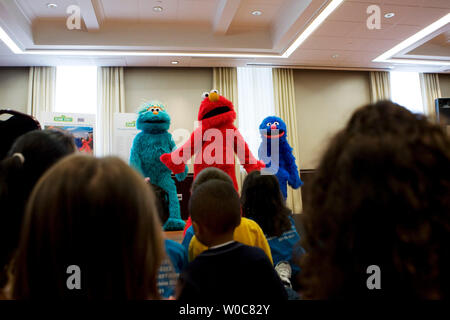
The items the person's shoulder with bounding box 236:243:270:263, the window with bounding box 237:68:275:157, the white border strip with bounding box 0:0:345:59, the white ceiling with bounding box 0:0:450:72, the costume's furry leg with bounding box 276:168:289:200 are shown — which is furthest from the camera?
the window with bounding box 237:68:275:157

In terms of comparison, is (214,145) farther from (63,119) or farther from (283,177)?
(63,119)

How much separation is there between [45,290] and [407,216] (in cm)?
61

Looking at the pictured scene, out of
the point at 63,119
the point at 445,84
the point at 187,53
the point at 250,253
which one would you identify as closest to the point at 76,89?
the point at 63,119

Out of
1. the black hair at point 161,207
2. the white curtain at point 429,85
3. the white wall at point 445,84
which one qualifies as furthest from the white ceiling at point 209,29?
the black hair at point 161,207

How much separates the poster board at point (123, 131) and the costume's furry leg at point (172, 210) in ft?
6.60

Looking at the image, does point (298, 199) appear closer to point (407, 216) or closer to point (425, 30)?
point (425, 30)

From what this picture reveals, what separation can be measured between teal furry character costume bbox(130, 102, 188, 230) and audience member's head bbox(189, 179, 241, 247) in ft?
4.17

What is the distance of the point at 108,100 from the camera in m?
5.23

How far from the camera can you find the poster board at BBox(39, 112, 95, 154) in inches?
155

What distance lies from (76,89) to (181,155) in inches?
152

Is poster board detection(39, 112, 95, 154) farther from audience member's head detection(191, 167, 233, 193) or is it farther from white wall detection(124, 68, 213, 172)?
audience member's head detection(191, 167, 233, 193)

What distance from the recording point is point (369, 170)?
0.48 metres

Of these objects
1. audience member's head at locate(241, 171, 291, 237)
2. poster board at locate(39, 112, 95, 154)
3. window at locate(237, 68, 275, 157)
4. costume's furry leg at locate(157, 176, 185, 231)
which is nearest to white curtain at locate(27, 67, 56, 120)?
poster board at locate(39, 112, 95, 154)

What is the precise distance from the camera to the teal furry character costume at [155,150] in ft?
8.05
